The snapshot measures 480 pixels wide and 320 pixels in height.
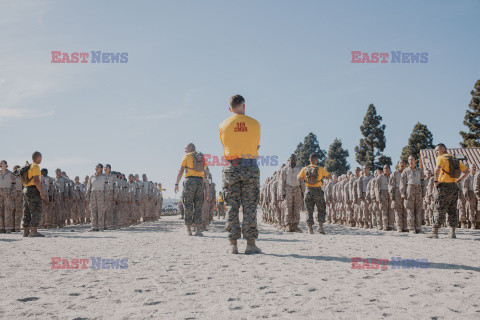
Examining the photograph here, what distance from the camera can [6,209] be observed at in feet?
40.4

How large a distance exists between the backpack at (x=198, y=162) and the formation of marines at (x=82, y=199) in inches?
192

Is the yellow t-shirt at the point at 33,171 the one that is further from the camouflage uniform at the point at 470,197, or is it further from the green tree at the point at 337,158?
the green tree at the point at 337,158

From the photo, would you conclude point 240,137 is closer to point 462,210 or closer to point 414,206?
point 414,206

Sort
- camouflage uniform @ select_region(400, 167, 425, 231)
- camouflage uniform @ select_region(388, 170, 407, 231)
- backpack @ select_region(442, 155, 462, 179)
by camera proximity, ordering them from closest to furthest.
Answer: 1. backpack @ select_region(442, 155, 462, 179)
2. camouflage uniform @ select_region(400, 167, 425, 231)
3. camouflage uniform @ select_region(388, 170, 407, 231)

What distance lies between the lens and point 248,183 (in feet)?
20.7

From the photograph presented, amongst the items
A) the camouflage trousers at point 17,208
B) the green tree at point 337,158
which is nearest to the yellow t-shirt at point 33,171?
the camouflage trousers at point 17,208

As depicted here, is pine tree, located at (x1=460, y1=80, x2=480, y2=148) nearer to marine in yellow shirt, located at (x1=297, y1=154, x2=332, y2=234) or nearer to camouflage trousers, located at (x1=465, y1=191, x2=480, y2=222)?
camouflage trousers, located at (x1=465, y1=191, x2=480, y2=222)

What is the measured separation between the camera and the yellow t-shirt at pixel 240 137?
6.29 meters

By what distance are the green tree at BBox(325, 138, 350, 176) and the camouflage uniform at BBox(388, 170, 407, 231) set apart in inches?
2235

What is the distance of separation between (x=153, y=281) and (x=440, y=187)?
7.91 meters

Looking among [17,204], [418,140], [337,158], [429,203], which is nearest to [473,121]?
[418,140]

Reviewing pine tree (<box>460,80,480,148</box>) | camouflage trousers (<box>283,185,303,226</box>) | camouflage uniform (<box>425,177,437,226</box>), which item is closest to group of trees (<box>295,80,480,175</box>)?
pine tree (<box>460,80,480,148</box>)

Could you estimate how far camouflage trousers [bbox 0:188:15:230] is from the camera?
12195 mm

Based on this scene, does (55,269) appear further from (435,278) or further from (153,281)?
(435,278)
